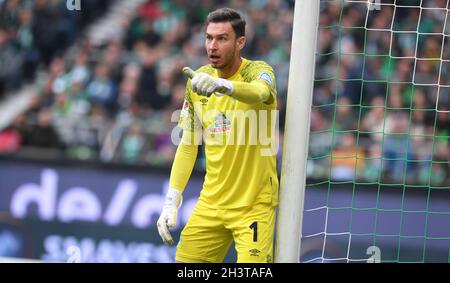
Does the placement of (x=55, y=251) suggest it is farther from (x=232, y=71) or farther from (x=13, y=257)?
(x=232, y=71)

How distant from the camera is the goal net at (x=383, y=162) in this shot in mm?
9383

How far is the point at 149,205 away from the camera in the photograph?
10273mm

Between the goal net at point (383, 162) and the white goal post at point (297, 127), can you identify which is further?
the goal net at point (383, 162)

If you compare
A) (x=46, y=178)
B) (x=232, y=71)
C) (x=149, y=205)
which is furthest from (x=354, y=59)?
(x=232, y=71)

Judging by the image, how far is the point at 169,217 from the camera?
6.42 m

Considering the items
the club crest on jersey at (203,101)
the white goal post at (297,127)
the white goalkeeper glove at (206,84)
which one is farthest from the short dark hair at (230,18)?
the white goalkeeper glove at (206,84)

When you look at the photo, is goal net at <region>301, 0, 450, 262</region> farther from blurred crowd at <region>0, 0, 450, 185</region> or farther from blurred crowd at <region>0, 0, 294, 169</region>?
blurred crowd at <region>0, 0, 294, 169</region>

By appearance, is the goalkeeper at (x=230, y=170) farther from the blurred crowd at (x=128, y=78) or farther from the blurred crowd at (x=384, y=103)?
the blurred crowd at (x=128, y=78)

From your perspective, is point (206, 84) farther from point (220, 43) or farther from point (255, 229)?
point (255, 229)

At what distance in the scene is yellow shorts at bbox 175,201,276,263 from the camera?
6129 millimetres

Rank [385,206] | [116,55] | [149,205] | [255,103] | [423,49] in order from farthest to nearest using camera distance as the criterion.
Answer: [116,55] < [423,49] < [149,205] < [385,206] < [255,103]

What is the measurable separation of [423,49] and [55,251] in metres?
4.76

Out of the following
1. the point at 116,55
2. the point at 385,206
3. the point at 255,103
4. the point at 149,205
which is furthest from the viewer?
the point at 116,55

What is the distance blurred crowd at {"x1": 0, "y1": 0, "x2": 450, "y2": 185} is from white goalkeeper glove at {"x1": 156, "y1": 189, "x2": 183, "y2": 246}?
3266mm
